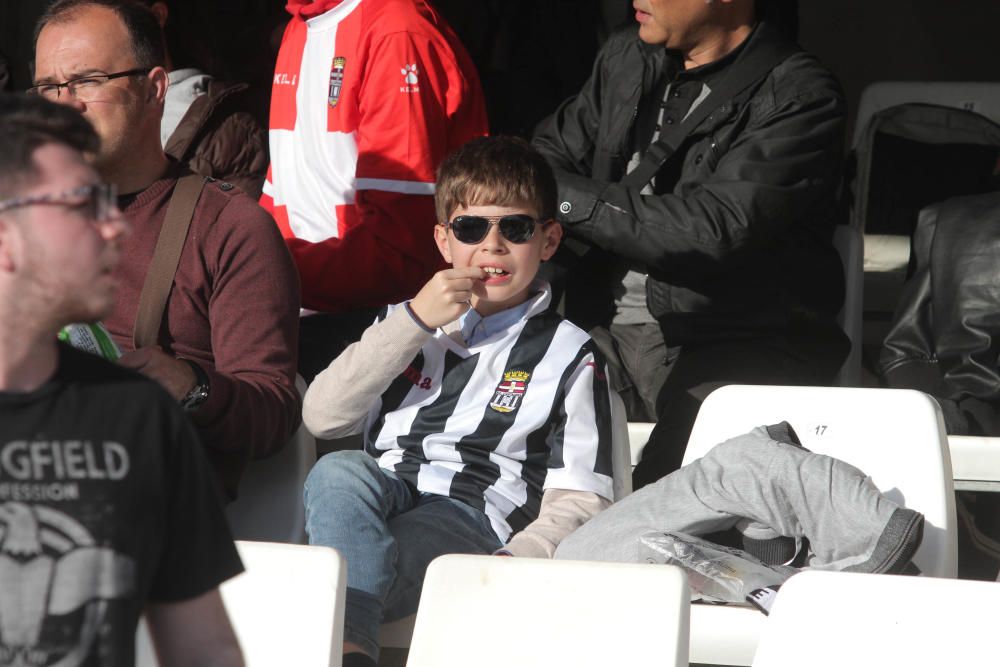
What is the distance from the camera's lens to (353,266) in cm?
320

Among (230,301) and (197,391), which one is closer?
(197,391)

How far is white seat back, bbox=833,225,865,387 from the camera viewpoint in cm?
345

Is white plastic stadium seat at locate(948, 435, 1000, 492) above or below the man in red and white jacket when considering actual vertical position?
below

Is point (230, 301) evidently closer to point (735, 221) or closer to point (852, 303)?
point (735, 221)

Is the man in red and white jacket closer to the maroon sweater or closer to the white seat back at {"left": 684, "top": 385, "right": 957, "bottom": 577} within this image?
the maroon sweater

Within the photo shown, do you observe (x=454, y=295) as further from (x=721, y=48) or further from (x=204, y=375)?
(x=721, y=48)

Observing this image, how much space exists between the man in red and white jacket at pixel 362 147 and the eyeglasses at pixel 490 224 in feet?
1.67

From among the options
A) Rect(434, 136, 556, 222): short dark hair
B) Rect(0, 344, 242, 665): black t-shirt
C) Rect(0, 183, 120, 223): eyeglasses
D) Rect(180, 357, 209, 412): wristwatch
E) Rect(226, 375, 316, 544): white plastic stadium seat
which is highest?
Rect(0, 183, 120, 223): eyeglasses

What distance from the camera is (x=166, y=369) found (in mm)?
2328

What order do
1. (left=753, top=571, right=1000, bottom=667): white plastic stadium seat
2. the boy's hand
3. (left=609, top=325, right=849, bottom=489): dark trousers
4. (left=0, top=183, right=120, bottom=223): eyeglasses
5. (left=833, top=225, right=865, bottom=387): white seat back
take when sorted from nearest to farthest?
1. (left=0, top=183, right=120, bottom=223): eyeglasses
2. (left=753, top=571, right=1000, bottom=667): white plastic stadium seat
3. the boy's hand
4. (left=609, top=325, right=849, bottom=489): dark trousers
5. (left=833, top=225, right=865, bottom=387): white seat back

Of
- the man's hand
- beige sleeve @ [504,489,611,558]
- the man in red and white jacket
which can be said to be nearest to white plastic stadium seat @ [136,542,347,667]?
the man's hand

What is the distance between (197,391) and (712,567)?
0.93 meters

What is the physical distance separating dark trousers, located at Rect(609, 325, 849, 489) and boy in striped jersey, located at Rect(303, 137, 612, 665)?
351 mm

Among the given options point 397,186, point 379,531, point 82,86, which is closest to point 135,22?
point 82,86
